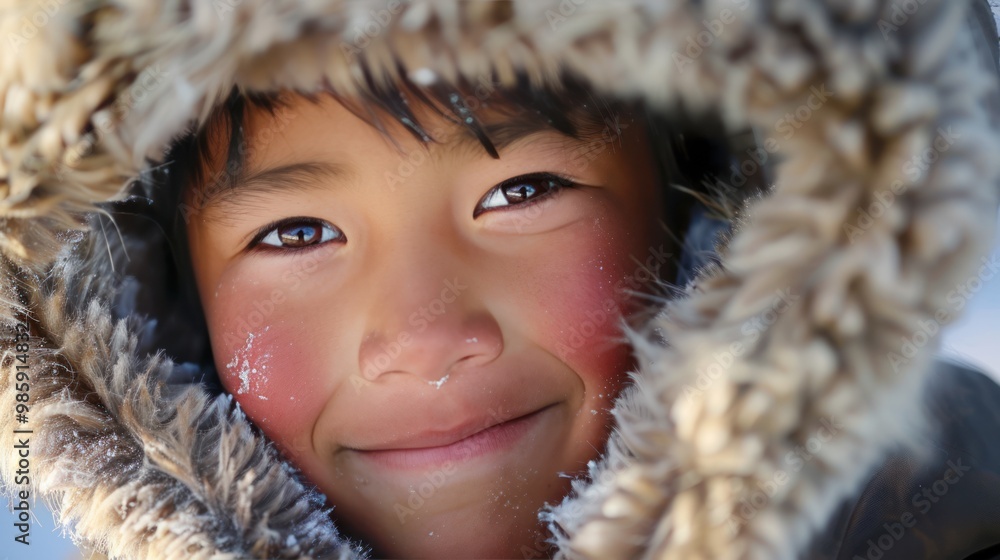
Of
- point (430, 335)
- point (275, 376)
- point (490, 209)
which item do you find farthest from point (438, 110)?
point (275, 376)

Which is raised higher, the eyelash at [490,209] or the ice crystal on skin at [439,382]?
the eyelash at [490,209]

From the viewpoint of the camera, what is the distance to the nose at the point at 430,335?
0.78 metres

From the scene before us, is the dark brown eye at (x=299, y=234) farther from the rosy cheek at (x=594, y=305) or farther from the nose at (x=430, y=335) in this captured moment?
the rosy cheek at (x=594, y=305)

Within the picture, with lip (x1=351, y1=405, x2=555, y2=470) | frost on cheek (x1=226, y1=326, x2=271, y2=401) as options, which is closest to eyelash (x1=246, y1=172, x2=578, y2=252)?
frost on cheek (x1=226, y1=326, x2=271, y2=401)

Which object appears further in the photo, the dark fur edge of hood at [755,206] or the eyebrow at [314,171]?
the eyebrow at [314,171]

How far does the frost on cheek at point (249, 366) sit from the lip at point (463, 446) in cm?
17

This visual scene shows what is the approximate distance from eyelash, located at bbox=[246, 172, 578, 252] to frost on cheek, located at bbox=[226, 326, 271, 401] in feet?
0.33

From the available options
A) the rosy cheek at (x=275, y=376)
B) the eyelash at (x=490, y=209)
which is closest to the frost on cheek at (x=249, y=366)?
the rosy cheek at (x=275, y=376)

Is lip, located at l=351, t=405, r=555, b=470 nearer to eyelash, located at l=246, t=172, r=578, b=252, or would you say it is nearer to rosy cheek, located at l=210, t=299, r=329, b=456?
rosy cheek, located at l=210, t=299, r=329, b=456

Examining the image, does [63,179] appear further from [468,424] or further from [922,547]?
[922,547]

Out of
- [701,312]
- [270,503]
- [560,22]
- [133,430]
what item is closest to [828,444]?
[701,312]

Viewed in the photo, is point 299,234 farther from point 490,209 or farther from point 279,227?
point 490,209

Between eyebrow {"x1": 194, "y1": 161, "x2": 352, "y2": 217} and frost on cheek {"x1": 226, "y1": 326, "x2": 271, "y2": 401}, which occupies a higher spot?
eyebrow {"x1": 194, "y1": 161, "x2": 352, "y2": 217}

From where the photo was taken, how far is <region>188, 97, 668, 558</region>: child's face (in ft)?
2.61
